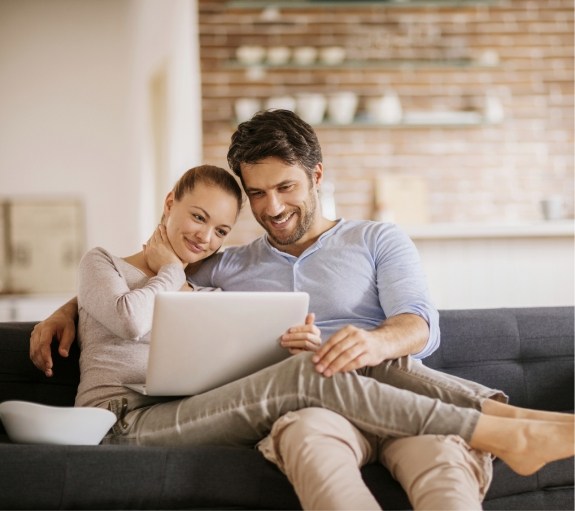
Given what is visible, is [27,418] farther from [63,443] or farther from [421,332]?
[421,332]

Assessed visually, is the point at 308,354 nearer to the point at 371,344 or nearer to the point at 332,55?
the point at 371,344

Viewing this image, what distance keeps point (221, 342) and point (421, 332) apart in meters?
0.53

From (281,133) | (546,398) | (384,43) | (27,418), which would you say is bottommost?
(546,398)

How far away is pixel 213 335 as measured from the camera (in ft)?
5.68

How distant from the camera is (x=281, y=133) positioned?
2236 mm

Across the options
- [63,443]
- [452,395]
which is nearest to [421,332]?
[452,395]

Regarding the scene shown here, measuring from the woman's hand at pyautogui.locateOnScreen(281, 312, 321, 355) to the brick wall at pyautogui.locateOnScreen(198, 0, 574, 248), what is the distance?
3.38m

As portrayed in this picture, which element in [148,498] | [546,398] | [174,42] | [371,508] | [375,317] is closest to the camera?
[371,508]

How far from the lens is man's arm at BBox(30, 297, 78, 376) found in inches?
80.5

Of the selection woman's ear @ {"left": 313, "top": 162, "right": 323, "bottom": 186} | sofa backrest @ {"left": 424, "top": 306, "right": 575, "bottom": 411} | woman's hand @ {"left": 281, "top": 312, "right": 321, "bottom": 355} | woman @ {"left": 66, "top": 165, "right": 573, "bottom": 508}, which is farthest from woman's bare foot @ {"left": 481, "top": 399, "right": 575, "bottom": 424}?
woman's ear @ {"left": 313, "top": 162, "right": 323, "bottom": 186}

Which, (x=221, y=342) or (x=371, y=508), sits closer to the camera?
(x=371, y=508)

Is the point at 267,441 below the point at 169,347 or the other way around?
below

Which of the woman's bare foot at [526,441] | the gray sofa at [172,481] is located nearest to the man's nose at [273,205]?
the gray sofa at [172,481]

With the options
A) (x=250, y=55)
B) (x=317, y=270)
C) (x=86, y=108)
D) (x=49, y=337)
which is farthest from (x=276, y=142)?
(x=86, y=108)
